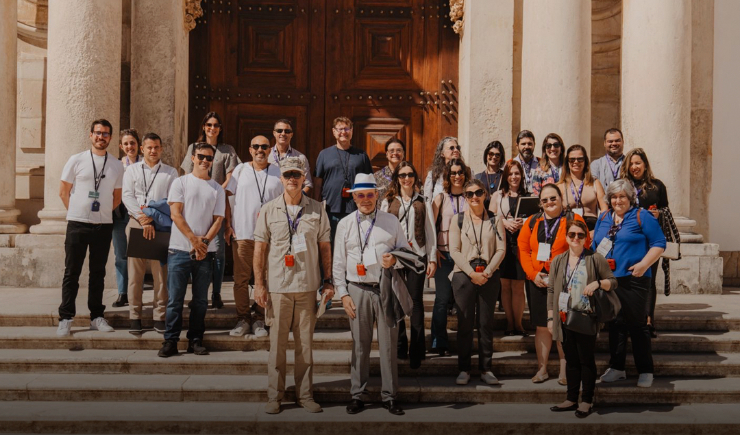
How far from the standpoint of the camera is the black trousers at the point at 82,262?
7.69 metres

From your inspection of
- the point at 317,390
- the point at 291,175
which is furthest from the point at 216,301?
the point at 291,175

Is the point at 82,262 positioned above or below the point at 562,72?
below

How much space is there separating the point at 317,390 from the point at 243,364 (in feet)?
2.73

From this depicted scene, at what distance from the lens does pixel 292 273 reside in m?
6.55

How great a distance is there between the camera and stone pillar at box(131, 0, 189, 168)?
10820mm

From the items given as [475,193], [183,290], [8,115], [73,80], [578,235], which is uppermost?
[73,80]

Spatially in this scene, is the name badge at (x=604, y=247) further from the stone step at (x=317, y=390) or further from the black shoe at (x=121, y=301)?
the black shoe at (x=121, y=301)

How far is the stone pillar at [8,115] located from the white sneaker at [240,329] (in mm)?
4391

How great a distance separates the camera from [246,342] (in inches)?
301

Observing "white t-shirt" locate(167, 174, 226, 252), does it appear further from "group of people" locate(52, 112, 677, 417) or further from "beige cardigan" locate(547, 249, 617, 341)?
"beige cardigan" locate(547, 249, 617, 341)

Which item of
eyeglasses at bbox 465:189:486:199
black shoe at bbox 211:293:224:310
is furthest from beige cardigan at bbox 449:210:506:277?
black shoe at bbox 211:293:224:310

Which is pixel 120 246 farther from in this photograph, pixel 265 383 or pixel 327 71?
pixel 327 71

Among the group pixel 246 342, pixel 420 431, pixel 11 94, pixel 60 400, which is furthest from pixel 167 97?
pixel 420 431

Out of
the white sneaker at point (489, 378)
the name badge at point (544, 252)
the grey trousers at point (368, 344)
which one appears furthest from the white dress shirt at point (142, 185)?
the name badge at point (544, 252)
